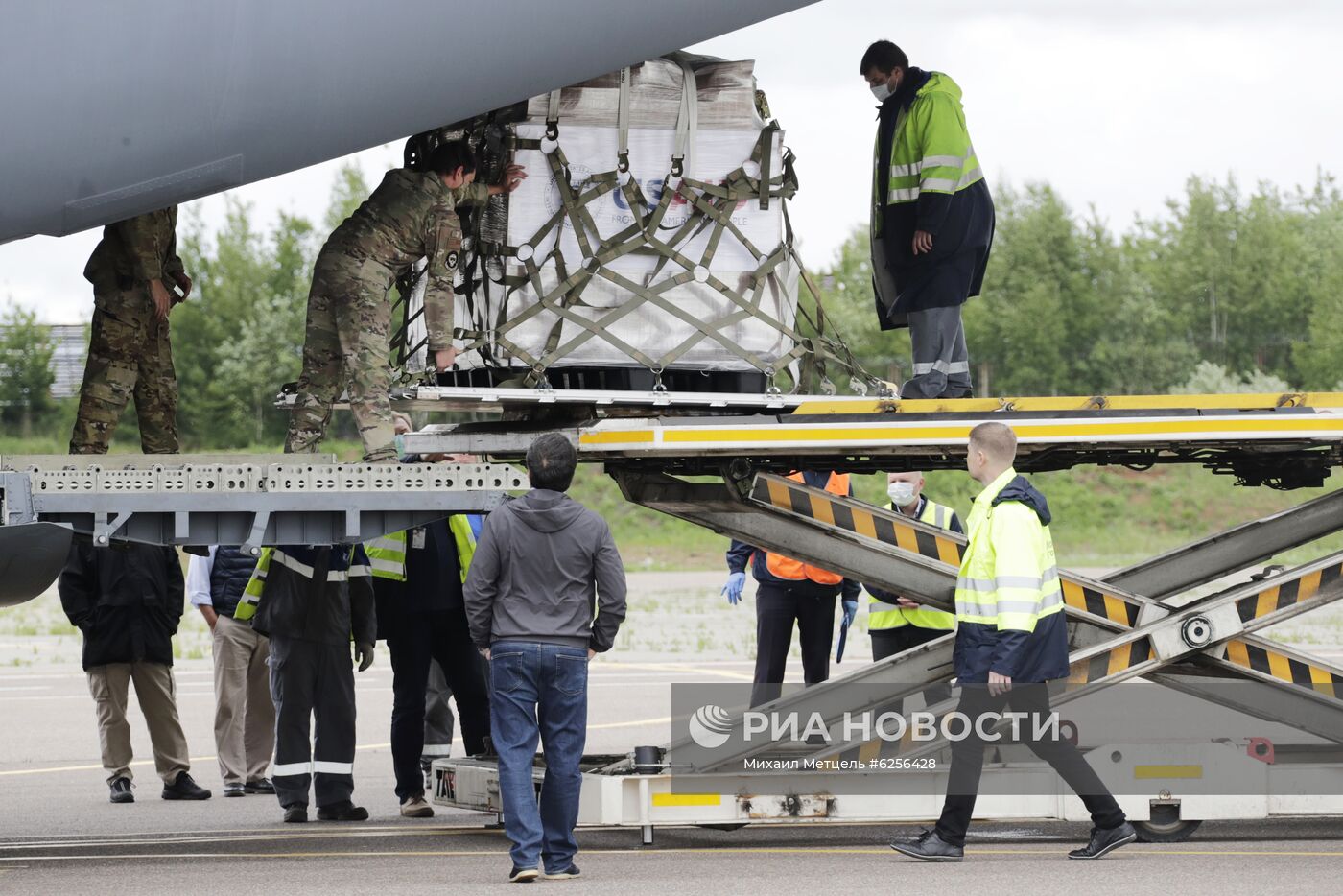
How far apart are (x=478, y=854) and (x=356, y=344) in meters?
2.44

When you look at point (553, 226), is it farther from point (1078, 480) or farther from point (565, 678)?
point (1078, 480)

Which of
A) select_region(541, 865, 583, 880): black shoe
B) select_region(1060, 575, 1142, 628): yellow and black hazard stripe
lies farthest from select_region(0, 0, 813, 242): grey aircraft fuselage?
select_region(1060, 575, 1142, 628): yellow and black hazard stripe

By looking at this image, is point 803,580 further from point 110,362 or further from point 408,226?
point 110,362

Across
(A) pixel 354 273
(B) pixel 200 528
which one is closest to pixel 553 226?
(A) pixel 354 273

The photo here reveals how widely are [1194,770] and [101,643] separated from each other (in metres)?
6.16

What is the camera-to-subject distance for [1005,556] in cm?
711

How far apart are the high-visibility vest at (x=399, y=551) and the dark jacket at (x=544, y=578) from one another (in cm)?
184

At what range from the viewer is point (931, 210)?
813cm

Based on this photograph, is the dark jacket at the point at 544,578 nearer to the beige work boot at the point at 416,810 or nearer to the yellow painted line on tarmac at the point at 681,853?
the yellow painted line on tarmac at the point at 681,853

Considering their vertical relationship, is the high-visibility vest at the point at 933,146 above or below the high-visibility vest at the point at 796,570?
above

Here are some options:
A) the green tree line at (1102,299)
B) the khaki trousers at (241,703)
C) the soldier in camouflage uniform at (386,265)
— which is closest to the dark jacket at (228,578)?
the khaki trousers at (241,703)

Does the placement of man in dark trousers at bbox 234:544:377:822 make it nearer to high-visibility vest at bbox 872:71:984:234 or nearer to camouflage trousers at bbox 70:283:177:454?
camouflage trousers at bbox 70:283:177:454

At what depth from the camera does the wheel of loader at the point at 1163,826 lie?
7.89 m

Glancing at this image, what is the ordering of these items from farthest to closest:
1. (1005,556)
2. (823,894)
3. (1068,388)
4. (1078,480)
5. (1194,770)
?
(1078,480)
(1068,388)
(1194,770)
(1005,556)
(823,894)
